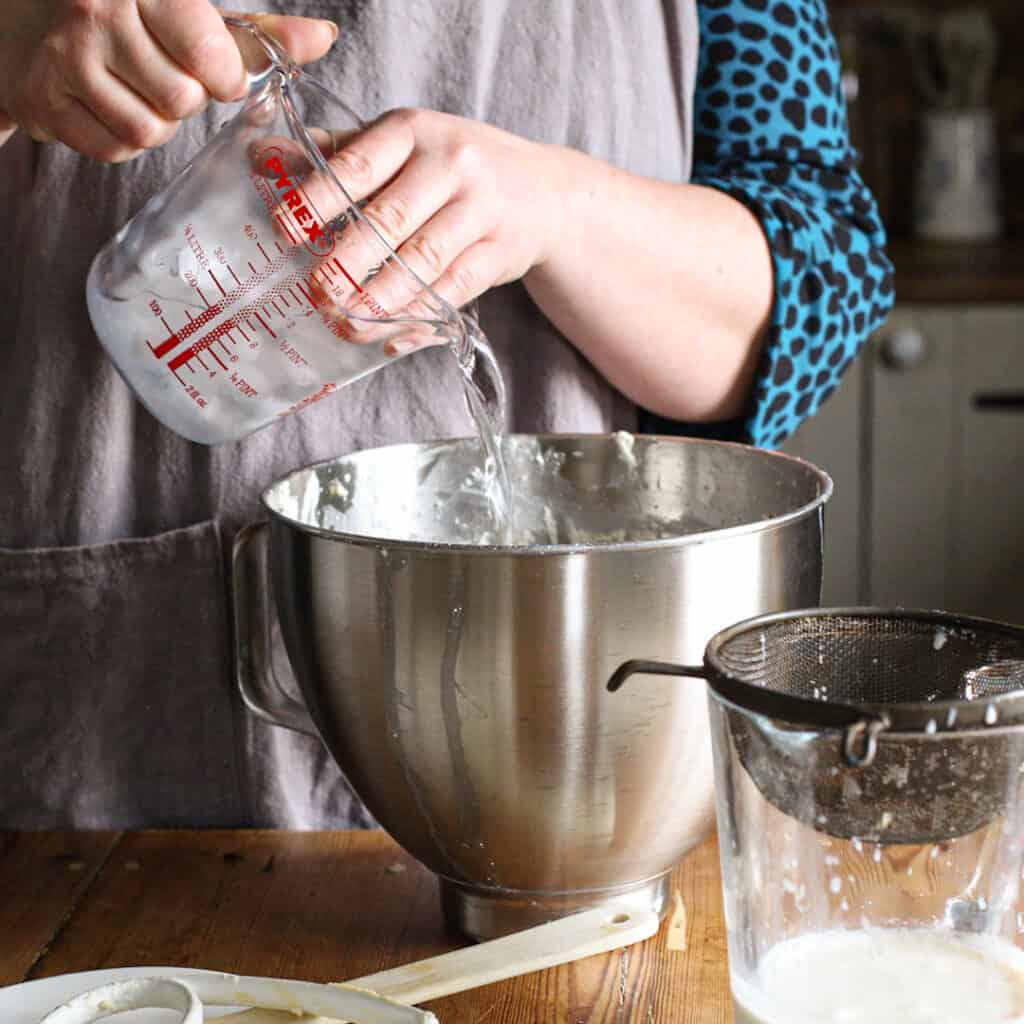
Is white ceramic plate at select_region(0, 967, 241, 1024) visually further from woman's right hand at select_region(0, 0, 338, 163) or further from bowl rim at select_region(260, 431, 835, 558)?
woman's right hand at select_region(0, 0, 338, 163)

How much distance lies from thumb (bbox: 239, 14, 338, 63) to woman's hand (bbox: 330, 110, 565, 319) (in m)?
0.05

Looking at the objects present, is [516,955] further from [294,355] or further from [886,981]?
[294,355]

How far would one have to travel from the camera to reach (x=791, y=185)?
1041mm

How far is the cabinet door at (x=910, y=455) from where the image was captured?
2160mm

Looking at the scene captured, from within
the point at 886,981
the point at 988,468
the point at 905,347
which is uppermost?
the point at 886,981

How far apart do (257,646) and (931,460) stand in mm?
1563

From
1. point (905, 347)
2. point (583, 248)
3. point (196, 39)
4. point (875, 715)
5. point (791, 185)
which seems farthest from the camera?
point (905, 347)

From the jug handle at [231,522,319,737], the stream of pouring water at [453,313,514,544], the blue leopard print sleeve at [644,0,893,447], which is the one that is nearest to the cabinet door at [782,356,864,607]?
the blue leopard print sleeve at [644,0,893,447]

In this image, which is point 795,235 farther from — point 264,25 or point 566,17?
point 264,25

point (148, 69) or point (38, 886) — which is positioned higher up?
point (148, 69)

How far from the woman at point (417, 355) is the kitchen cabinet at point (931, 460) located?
3.82 ft

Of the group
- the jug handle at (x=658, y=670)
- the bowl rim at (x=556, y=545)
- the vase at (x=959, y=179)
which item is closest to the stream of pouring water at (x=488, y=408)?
the bowl rim at (x=556, y=545)

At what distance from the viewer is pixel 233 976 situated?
67 cm

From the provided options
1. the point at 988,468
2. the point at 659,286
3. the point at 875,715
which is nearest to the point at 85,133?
the point at 659,286
